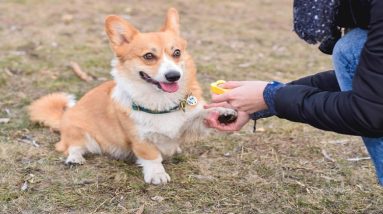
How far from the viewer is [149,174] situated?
8.86 feet

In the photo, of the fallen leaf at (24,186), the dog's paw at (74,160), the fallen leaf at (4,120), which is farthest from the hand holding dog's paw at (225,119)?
the fallen leaf at (4,120)

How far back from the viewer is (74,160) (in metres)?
2.88

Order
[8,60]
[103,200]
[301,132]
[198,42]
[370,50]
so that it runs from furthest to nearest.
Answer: [198,42], [8,60], [301,132], [103,200], [370,50]

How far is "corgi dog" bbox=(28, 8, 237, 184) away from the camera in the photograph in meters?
2.71

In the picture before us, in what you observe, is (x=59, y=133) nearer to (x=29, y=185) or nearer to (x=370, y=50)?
(x=29, y=185)

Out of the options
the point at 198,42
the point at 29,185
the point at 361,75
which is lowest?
the point at 198,42

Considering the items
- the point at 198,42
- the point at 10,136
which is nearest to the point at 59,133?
the point at 10,136

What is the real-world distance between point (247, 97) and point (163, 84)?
836 millimetres

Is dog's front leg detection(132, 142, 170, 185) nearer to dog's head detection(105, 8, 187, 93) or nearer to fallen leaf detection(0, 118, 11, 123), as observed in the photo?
dog's head detection(105, 8, 187, 93)

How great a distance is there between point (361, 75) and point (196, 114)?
1.28m

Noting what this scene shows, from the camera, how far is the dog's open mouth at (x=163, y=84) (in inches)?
105

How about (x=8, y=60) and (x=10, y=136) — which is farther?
(x=8, y=60)

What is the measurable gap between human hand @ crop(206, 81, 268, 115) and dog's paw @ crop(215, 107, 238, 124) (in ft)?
1.15

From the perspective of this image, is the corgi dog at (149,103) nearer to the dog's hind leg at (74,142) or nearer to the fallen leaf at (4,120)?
the dog's hind leg at (74,142)
